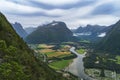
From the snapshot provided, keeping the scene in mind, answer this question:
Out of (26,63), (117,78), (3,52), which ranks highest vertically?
(3,52)

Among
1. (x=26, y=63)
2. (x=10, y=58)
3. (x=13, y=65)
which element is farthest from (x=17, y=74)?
(x=26, y=63)

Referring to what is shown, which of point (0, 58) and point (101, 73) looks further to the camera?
point (101, 73)

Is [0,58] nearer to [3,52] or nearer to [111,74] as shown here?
[3,52]

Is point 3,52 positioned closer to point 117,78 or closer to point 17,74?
point 17,74

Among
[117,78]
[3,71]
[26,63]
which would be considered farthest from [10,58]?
[117,78]

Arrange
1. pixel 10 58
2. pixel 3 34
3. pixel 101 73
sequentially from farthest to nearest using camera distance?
pixel 101 73
pixel 3 34
pixel 10 58

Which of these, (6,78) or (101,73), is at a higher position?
(6,78)

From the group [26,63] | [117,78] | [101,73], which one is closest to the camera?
[26,63]

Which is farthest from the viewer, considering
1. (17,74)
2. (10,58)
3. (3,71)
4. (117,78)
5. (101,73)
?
(101,73)

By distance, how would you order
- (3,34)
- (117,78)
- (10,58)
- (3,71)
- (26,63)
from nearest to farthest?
(3,71)
(10,58)
(26,63)
(3,34)
(117,78)
